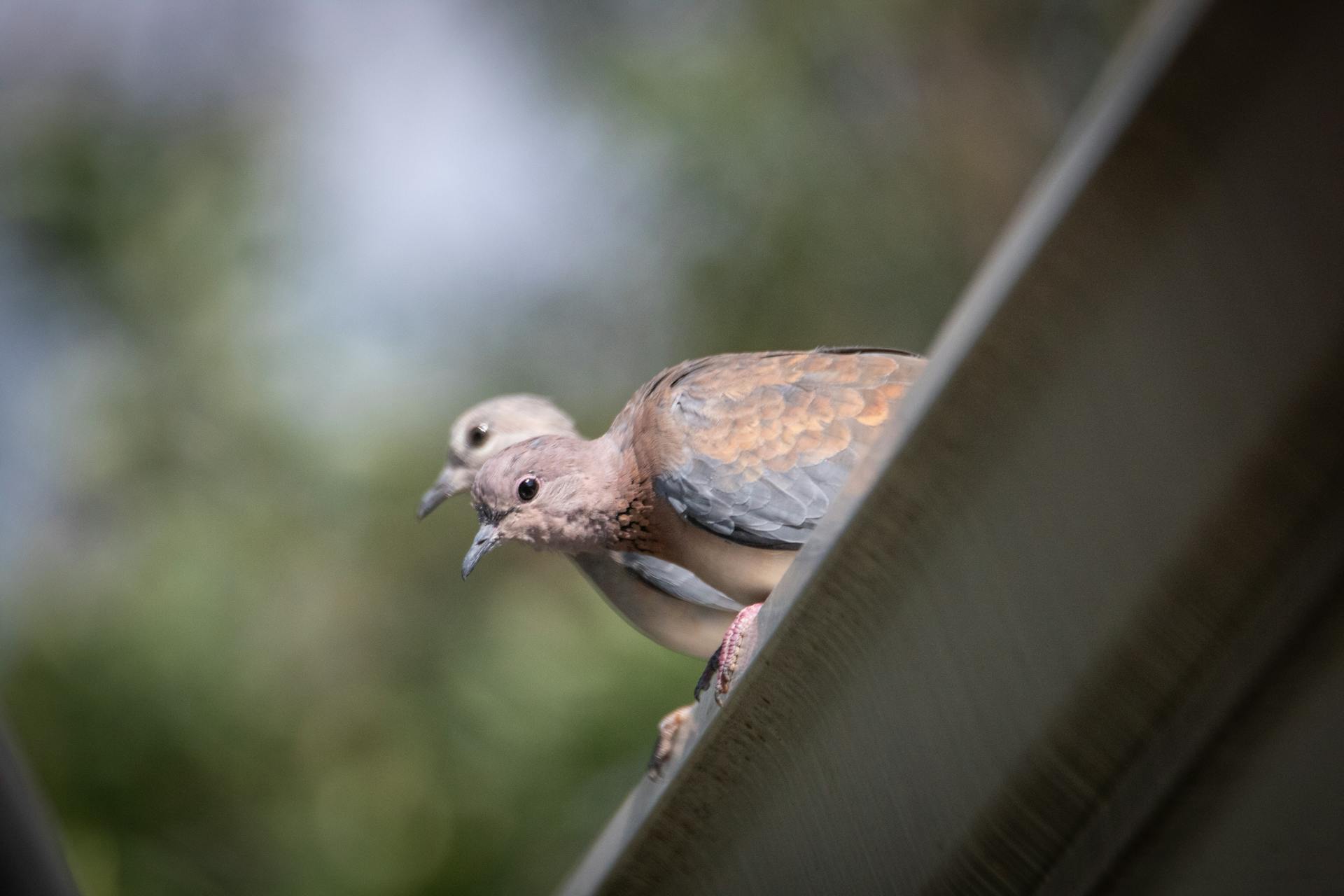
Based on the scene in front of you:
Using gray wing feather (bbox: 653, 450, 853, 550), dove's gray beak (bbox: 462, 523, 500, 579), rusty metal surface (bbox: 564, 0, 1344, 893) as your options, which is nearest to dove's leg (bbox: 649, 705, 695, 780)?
gray wing feather (bbox: 653, 450, 853, 550)

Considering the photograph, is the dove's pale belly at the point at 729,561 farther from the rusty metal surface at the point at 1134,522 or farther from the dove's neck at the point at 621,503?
the rusty metal surface at the point at 1134,522

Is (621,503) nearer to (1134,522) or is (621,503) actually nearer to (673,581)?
(673,581)

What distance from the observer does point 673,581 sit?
1.47m

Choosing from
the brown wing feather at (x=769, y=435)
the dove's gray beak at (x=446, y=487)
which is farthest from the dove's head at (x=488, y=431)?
the brown wing feather at (x=769, y=435)

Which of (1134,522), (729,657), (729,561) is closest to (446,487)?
(729,561)

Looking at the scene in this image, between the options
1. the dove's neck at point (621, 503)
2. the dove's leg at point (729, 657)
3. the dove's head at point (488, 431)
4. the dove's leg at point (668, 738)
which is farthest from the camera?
the dove's head at point (488, 431)

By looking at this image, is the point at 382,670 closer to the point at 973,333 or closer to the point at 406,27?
the point at 406,27

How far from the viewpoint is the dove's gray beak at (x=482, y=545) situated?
128cm

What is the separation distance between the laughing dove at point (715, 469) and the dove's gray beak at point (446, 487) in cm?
76

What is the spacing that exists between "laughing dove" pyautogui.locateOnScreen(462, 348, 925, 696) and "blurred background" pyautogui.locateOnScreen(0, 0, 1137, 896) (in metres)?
1.63

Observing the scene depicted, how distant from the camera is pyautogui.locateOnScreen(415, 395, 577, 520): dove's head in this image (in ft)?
6.72

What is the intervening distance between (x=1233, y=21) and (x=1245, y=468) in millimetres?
169

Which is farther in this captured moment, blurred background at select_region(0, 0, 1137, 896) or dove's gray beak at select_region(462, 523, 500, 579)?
blurred background at select_region(0, 0, 1137, 896)

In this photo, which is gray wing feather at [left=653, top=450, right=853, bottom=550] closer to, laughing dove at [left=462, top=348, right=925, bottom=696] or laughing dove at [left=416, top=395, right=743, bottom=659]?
laughing dove at [left=462, top=348, right=925, bottom=696]
